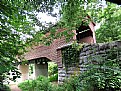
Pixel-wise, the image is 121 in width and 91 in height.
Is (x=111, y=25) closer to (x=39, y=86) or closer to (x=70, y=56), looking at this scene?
(x=70, y=56)

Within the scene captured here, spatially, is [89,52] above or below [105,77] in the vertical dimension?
above

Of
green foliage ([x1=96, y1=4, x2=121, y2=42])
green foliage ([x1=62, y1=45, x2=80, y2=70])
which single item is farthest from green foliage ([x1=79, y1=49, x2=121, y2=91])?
green foliage ([x1=96, y1=4, x2=121, y2=42])

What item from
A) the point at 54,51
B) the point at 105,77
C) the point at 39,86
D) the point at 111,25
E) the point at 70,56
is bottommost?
the point at 39,86

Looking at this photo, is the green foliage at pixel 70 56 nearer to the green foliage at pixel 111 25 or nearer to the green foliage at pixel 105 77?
the green foliage at pixel 105 77

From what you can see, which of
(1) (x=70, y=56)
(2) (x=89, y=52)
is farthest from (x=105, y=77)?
(1) (x=70, y=56)

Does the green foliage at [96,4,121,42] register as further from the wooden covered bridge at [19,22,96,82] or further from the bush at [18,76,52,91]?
the bush at [18,76,52,91]

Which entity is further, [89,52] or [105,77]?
[89,52]

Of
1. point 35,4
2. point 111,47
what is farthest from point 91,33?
point 35,4

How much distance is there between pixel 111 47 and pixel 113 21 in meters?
7.78

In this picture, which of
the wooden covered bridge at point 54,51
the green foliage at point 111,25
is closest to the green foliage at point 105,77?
the wooden covered bridge at point 54,51

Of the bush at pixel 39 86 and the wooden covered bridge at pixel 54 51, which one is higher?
the wooden covered bridge at pixel 54 51

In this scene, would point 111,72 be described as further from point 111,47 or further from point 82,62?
point 82,62

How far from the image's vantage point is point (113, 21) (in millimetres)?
12773

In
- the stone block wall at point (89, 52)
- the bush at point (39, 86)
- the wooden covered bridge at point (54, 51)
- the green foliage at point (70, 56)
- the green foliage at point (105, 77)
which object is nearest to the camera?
the green foliage at point (105, 77)
